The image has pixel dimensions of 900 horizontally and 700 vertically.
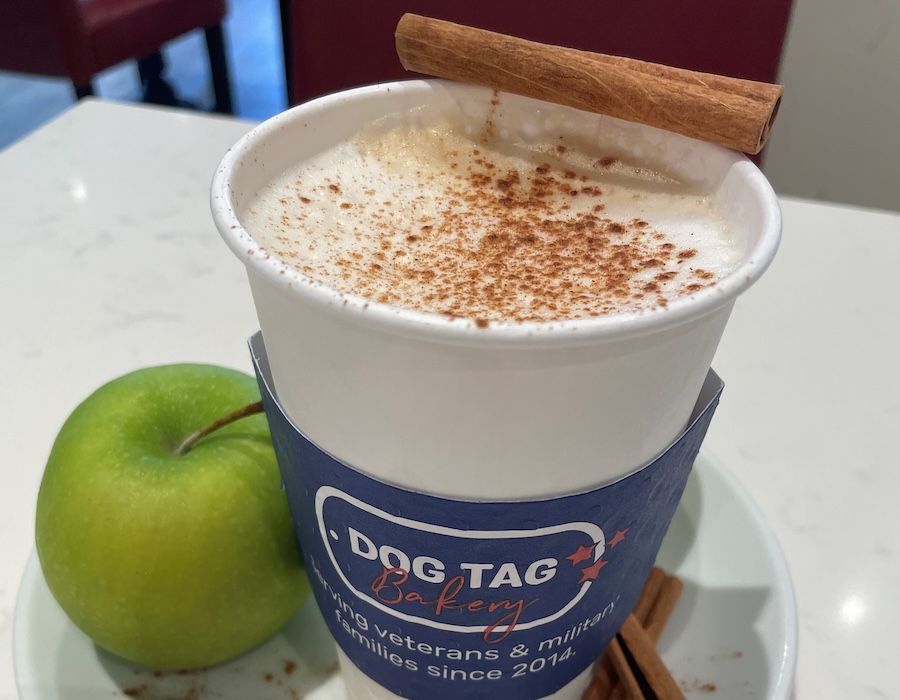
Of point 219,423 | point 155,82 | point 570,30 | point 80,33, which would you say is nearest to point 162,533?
point 219,423

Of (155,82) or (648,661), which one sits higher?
(648,661)

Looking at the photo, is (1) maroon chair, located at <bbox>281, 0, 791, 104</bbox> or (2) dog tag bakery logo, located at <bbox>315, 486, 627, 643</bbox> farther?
(1) maroon chair, located at <bbox>281, 0, 791, 104</bbox>

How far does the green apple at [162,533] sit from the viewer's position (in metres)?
0.58

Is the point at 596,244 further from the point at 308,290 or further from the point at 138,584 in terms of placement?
the point at 138,584

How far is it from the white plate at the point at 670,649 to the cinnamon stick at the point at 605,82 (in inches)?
15.6

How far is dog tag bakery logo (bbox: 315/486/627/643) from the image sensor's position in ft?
1.45

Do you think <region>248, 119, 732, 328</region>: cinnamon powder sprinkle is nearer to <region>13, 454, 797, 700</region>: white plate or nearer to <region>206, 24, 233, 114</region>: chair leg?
<region>13, 454, 797, 700</region>: white plate

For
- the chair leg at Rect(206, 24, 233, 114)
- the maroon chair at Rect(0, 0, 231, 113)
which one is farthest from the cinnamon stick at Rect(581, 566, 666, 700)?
A: the chair leg at Rect(206, 24, 233, 114)

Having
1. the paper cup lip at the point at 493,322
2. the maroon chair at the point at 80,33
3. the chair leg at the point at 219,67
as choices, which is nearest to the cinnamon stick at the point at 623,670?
the paper cup lip at the point at 493,322

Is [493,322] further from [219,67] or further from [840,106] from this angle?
[219,67]

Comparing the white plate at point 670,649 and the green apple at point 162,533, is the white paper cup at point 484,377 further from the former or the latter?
the white plate at point 670,649

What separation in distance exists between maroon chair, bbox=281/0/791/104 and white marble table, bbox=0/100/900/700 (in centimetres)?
27

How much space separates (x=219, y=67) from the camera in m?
2.86

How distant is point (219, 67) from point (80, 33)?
677mm
